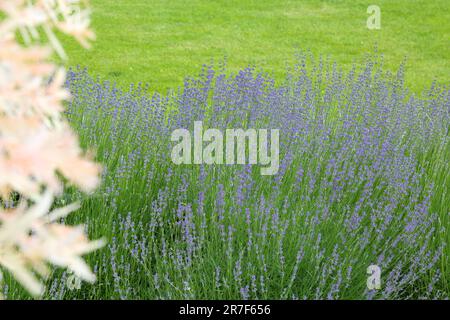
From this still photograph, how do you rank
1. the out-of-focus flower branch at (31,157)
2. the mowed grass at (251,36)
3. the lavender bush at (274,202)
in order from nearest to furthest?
the out-of-focus flower branch at (31,157) → the lavender bush at (274,202) → the mowed grass at (251,36)

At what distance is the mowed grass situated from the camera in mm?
7977

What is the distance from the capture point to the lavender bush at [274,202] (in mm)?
2906

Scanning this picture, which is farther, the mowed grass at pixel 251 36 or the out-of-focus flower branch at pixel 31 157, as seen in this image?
the mowed grass at pixel 251 36

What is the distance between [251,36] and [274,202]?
21.1ft

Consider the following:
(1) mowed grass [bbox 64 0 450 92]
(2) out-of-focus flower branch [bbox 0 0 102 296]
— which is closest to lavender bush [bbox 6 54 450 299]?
(2) out-of-focus flower branch [bbox 0 0 102 296]

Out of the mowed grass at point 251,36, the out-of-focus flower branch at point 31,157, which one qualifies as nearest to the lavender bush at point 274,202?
the out-of-focus flower branch at point 31,157

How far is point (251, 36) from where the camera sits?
922 cm

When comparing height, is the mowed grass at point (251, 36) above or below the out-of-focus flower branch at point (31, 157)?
below

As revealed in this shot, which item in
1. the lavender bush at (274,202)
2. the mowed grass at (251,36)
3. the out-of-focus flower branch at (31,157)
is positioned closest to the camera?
the out-of-focus flower branch at (31,157)

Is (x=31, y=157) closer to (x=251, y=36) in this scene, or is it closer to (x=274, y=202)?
(x=274, y=202)

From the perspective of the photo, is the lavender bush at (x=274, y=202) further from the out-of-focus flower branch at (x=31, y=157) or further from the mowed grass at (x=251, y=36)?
the mowed grass at (x=251, y=36)

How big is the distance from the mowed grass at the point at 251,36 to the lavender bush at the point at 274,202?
326cm
